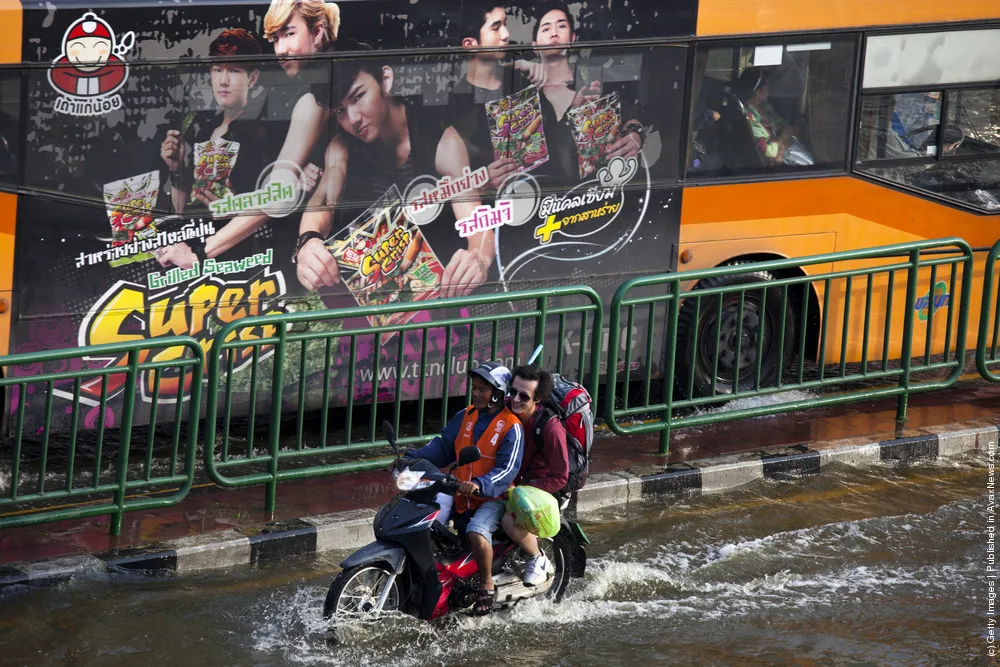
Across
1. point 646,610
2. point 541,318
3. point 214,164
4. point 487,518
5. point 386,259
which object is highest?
point 214,164

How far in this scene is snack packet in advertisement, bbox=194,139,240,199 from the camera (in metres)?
8.59

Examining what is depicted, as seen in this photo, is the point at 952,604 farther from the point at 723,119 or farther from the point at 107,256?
the point at 107,256

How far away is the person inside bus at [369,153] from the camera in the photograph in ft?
29.4

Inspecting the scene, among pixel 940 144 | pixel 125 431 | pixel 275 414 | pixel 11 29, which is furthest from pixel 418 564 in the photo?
pixel 940 144

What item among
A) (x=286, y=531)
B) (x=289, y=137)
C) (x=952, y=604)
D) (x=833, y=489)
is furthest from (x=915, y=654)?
(x=289, y=137)

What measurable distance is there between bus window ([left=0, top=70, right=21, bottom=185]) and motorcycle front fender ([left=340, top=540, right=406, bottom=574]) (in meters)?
3.30

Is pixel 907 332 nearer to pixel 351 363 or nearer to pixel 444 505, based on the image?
pixel 351 363

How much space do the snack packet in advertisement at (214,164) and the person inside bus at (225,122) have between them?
25mm

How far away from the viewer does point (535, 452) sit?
6.93 meters

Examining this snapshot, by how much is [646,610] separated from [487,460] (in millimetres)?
1136

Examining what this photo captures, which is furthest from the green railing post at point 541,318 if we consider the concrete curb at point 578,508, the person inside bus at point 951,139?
the person inside bus at point 951,139

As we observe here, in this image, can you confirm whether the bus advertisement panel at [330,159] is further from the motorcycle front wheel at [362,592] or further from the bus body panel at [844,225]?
the motorcycle front wheel at [362,592]

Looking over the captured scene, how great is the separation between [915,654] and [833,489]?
2.50 meters

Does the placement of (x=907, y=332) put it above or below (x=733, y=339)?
above
